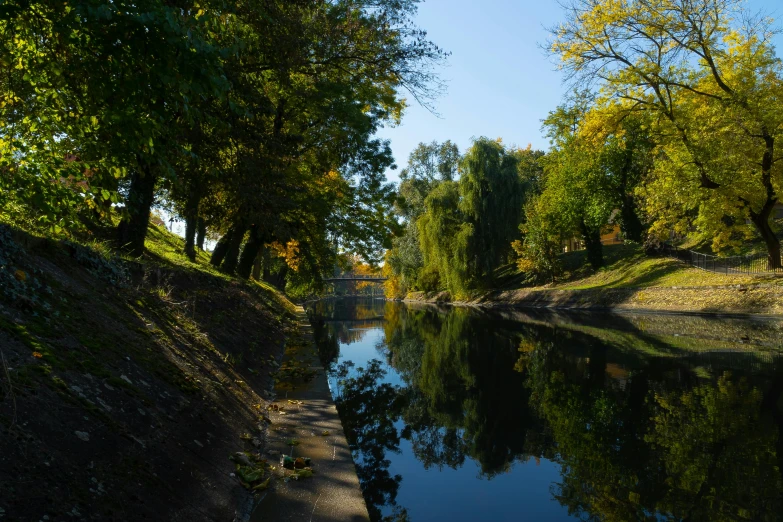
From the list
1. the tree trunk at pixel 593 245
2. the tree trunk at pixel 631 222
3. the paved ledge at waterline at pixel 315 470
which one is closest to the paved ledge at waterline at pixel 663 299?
the tree trunk at pixel 593 245

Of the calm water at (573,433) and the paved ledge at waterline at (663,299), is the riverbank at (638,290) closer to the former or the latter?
the paved ledge at waterline at (663,299)

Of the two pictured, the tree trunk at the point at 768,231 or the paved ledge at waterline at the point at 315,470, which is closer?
the paved ledge at waterline at the point at 315,470

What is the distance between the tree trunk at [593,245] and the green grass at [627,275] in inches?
25.3

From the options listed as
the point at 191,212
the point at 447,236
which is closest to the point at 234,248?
the point at 191,212

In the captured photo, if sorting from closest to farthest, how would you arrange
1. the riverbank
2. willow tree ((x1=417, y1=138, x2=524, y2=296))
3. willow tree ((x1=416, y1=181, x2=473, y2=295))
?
1. the riverbank
2. willow tree ((x1=416, y1=181, x2=473, y2=295))
3. willow tree ((x1=417, y1=138, x2=524, y2=296))

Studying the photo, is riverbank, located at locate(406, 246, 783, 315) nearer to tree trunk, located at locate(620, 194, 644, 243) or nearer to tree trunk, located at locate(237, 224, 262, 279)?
tree trunk, located at locate(620, 194, 644, 243)

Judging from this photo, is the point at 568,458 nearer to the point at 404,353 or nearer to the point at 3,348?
the point at 3,348

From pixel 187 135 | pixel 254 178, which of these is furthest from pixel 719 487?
pixel 187 135

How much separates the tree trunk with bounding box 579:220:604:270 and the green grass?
2.11ft

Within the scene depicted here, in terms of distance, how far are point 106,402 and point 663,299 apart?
28.3 meters

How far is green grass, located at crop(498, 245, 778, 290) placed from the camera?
2666 cm

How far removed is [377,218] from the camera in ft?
73.3

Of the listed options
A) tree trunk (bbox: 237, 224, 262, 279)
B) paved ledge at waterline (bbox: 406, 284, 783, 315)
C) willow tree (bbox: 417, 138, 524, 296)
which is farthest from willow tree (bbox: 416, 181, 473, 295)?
tree trunk (bbox: 237, 224, 262, 279)

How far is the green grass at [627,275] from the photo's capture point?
87.5ft
